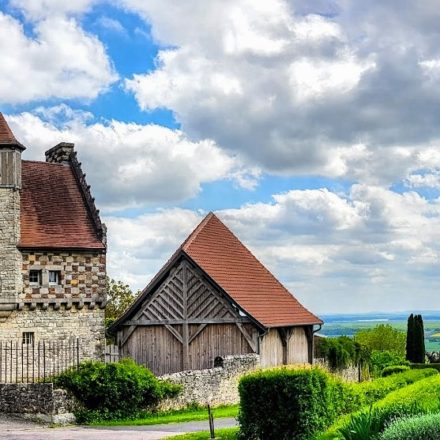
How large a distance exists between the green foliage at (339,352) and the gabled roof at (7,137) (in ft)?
58.9

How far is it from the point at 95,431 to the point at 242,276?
16.5m

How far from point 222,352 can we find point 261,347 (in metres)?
1.91

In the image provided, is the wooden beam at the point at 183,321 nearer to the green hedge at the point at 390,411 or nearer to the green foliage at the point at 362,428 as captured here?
the green hedge at the point at 390,411

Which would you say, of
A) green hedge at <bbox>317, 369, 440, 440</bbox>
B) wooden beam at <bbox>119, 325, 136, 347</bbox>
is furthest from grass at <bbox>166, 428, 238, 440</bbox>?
wooden beam at <bbox>119, 325, 136, 347</bbox>

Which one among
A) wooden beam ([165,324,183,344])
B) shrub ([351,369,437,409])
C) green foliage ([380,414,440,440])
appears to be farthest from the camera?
wooden beam ([165,324,183,344])

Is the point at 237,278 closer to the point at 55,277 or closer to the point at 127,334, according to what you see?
the point at 127,334

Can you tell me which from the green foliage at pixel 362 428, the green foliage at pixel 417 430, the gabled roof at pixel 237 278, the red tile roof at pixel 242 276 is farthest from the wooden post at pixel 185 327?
the green foliage at pixel 417 430

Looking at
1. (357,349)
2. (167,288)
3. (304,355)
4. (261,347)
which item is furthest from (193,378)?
(357,349)

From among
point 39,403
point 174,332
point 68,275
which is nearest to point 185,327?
point 174,332

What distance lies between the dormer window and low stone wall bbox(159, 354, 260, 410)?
378 inches

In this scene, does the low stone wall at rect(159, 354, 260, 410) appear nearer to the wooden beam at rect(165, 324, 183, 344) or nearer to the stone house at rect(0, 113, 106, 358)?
the wooden beam at rect(165, 324, 183, 344)

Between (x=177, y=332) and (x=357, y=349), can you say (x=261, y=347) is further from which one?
(x=357, y=349)

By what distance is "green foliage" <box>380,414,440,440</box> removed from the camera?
450 inches

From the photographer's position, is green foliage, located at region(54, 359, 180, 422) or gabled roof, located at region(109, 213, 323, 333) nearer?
green foliage, located at region(54, 359, 180, 422)
